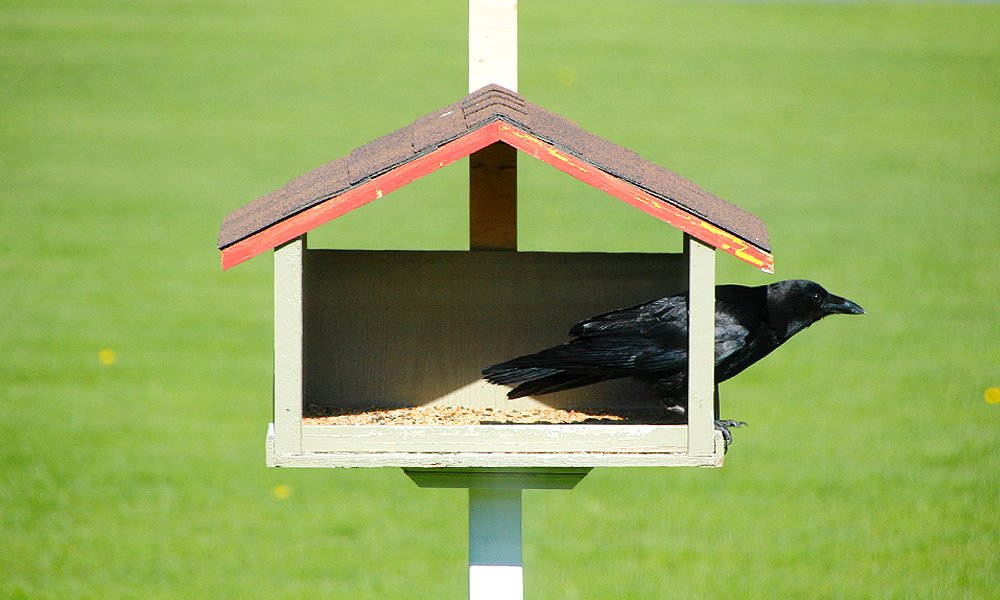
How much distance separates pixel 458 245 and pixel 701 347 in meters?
9.44

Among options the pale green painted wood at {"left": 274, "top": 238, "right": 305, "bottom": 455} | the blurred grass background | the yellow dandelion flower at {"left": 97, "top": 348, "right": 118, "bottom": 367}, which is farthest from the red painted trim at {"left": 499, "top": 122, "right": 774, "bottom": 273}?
the yellow dandelion flower at {"left": 97, "top": 348, "right": 118, "bottom": 367}

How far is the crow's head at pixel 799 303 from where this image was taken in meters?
4.11

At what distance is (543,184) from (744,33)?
961 centimetres

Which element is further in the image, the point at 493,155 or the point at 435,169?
the point at 493,155

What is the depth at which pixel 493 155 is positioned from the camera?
408cm

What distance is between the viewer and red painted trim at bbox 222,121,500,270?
3162 mm

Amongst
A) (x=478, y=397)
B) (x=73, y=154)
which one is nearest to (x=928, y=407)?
(x=478, y=397)

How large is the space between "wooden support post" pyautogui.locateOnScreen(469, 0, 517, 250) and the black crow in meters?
0.48

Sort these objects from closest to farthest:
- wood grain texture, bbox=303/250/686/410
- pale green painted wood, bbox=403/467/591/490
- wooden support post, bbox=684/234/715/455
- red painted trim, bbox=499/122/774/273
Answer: red painted trim, bbox=499/122/774/273
wooden support post, bbox=684/234/715/455
pale green painted wood, bbox=403/467/591/490
wood grain texture, bbox=303/250/686/410

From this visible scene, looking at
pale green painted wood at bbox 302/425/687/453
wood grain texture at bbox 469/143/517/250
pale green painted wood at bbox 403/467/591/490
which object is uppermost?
wood grain texture at bbox 469/143/517/250

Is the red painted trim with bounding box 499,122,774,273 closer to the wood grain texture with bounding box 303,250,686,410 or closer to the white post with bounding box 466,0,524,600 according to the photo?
the white post with bounding box 466,0,524,600

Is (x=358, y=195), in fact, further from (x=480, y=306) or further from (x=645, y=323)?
(x=480, y=306)

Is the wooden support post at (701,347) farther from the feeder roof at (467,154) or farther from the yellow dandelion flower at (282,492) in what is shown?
the yellow dandelion flower at (282,492)

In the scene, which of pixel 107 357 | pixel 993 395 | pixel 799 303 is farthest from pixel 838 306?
pixel 107 357
